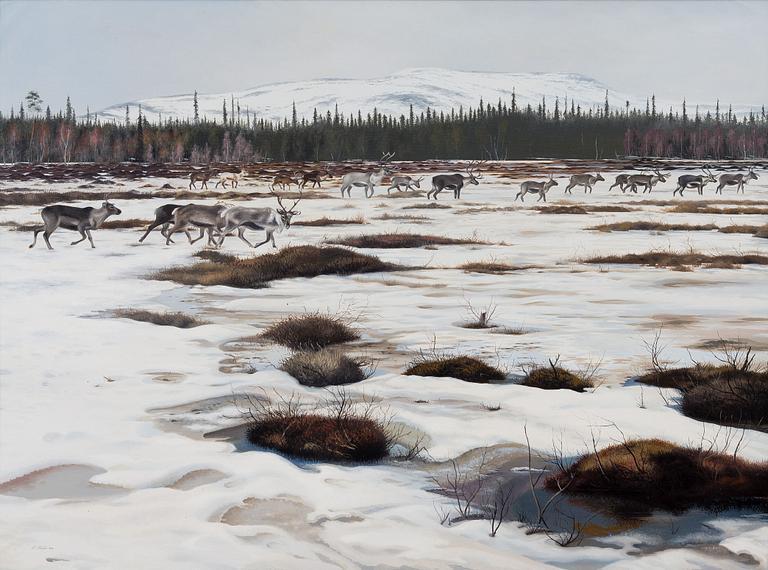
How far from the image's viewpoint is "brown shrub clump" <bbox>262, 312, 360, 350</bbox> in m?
9.70

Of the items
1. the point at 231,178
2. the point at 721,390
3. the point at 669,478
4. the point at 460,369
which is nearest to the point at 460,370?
the point at 460,369

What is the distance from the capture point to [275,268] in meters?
16.2

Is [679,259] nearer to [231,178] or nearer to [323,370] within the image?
[323,370]

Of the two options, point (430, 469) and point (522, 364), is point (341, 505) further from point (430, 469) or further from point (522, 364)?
point (522, 364)

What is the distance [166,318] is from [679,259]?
1152 centimetres

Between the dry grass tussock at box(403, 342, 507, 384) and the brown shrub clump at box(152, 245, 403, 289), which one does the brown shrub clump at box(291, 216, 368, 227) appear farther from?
the dry grass tussock at box(403, 342, 507, 384)

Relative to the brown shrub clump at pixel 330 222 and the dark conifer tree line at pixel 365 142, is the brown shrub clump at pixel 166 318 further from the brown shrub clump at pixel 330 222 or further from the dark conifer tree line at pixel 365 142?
the dark conifer tree line at pixel 365 142

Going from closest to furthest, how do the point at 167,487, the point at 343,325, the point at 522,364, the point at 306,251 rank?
1. the point at 167,487
2. the point at 522,364
3. the point at 343,325
4. the point at 306,251

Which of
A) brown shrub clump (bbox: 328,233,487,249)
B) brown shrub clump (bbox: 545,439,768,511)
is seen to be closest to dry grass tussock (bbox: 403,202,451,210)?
brown shrub clump (bbox: 328,233,487,249)

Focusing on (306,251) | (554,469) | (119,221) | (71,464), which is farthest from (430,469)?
(119,221)

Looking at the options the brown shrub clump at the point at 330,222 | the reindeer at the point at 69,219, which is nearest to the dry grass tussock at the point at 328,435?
the reindeer at the point at 69,219

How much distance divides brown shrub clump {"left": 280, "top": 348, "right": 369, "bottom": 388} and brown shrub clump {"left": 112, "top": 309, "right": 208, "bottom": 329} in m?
Result: 3.12

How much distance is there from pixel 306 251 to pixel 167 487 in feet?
40.2

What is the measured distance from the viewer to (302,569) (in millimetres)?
4051
